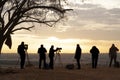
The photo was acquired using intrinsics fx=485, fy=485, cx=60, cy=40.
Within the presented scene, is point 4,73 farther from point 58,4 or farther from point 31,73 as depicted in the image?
point 58,4

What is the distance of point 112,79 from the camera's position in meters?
31.3

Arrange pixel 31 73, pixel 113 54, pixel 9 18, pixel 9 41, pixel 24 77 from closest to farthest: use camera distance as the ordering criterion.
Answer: pixel 24 77
pixel 31 73
pixel 9 18
pixel 9 41
pixel 113 54

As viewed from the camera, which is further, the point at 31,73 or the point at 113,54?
the point at 113,54

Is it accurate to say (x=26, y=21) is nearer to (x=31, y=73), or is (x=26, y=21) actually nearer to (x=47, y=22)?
(x=47, y=22)

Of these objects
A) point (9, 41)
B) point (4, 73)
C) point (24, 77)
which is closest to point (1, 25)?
point (9, 41)

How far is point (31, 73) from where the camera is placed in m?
32.9

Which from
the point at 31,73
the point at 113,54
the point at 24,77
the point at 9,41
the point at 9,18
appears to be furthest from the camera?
the point at 113,54

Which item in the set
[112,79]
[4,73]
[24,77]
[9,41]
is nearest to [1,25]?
[9,41]

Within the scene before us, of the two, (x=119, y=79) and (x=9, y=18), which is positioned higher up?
(x=9, y=18)

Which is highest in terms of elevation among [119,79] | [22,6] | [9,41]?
[22,6]

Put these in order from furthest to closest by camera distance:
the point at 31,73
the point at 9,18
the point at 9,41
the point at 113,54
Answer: the point at 113,54, the point at 9,41, the point at 9,18, the point at 31,73

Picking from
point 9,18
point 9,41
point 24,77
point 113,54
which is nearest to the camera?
point 24,77

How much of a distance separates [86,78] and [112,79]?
1706mm

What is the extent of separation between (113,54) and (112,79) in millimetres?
11818
